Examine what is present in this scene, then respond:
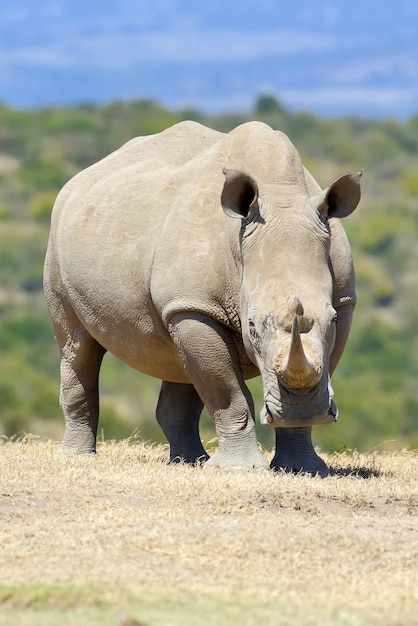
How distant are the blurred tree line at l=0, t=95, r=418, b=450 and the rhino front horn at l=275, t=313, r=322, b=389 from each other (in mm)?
3359

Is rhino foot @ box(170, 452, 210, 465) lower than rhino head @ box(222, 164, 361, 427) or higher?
lower

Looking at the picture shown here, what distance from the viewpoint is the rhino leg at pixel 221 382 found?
37.1 feet

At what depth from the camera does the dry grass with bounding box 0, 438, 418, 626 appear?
751 cm

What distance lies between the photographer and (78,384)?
1365 cm

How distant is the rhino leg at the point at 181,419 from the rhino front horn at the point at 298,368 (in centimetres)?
276

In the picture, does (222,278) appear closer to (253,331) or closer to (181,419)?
(253,331)

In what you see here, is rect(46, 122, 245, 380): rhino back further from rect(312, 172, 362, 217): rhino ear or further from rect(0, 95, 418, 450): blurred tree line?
rect(0, 95, 418, 450): blurred tree line

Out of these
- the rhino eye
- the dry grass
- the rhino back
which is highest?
the rhino back

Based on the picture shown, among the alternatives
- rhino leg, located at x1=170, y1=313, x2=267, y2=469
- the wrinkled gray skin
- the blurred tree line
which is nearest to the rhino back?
the wrinkled gray skin

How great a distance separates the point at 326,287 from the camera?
10.8 m

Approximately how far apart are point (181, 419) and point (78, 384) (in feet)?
3.39

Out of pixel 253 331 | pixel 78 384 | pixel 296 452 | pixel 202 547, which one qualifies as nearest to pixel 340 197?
pixel 253 331

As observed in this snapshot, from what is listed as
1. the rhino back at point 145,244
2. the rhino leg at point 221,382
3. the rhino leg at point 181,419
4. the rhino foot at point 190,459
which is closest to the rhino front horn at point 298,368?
the rhino leg at point 221,382

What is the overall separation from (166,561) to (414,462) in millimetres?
5051
